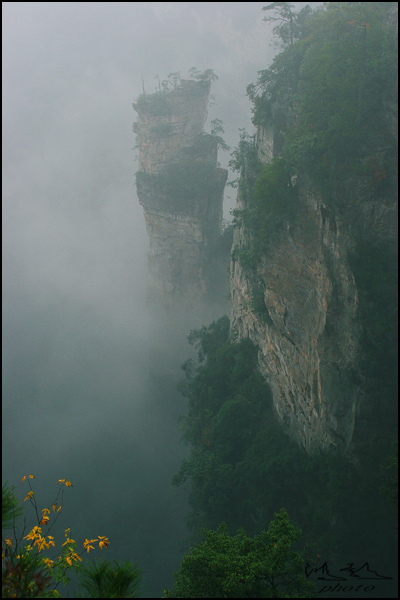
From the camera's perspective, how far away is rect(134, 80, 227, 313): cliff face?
28.5 meters

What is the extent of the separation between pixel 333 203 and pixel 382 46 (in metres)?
4.67

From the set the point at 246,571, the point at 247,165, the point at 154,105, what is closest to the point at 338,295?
the point at 246,571

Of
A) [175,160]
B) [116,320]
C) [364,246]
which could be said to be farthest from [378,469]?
[116,320]

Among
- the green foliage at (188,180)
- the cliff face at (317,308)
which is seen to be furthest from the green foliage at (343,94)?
the green foliage at (188,180)

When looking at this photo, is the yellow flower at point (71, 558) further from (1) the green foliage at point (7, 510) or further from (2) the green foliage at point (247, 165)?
(2) the green foliage at point (247, 165)

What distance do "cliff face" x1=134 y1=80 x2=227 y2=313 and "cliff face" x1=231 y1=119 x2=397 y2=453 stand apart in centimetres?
1235

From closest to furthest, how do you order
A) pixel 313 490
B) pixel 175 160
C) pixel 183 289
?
1. pixel 313 490
2. pixel 175 160
3. pixel 183 289

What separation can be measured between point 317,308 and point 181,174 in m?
19.1

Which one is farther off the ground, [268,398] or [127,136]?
[127,136]

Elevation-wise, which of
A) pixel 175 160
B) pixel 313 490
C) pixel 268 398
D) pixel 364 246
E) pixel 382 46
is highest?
pixel 175 160

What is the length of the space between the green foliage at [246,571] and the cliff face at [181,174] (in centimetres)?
2367

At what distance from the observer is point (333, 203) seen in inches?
430

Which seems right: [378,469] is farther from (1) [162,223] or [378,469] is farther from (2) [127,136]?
(2) [127,136]

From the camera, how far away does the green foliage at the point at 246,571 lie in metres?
6.76
